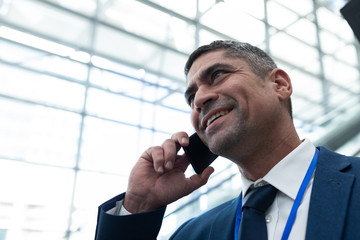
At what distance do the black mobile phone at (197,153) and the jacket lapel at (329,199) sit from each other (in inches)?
20.4

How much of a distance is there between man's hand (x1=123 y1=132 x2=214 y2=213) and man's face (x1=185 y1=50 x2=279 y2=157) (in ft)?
0.51

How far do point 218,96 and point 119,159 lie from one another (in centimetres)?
876

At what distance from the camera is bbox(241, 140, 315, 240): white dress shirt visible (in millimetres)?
1058

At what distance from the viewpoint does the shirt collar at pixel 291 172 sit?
3.79ft

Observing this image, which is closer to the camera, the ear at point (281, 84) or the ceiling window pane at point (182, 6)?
the ear at point (281, 84)

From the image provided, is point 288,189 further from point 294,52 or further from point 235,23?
point 294,52

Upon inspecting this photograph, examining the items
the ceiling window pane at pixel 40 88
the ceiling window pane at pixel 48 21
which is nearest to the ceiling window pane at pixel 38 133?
the ceiling window pane at pixel 40 88

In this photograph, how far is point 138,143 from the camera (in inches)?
395

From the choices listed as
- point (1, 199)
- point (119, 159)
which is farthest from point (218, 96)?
point (119, 159)

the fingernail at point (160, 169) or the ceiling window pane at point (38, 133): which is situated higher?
the ceiling window pane at point (38, 133)

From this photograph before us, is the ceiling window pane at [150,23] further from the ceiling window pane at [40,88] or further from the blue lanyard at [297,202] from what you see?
the blue lanyard at [297,202]

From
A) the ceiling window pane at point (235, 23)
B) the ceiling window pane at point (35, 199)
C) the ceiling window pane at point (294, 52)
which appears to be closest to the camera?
the ceiling window pane at point (35, 199)

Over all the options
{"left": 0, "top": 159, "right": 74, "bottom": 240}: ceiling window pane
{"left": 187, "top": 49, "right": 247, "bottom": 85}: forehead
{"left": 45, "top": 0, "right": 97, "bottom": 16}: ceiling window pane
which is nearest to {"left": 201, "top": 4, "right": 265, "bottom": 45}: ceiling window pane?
{"left": 45, "top": 0, "right": 97, "bottom": 16}: ceiling window pane

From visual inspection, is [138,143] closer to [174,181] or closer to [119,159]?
[119,159]
